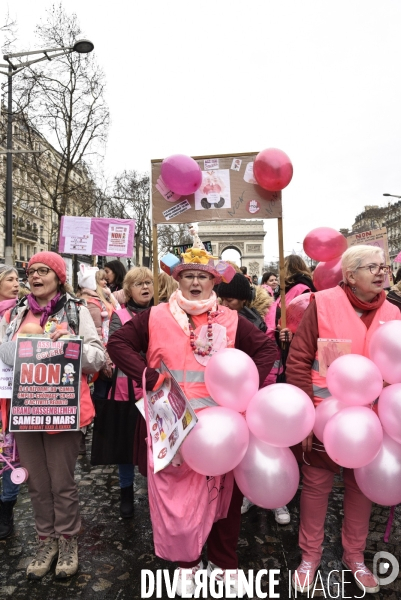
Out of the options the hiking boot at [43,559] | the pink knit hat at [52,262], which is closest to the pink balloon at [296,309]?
the pink knit hat at [52,262]

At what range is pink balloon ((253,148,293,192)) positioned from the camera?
3.59 m

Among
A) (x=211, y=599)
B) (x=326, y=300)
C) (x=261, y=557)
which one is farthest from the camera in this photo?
(x=261, y=557)

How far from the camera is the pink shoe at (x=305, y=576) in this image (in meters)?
2.72

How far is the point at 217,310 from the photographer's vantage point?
9.32 ft

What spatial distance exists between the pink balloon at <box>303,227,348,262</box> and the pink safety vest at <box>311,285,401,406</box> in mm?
1342

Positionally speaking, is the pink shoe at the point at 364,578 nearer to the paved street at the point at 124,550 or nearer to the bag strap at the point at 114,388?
the paved street at the point at 124,550

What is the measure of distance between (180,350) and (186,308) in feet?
0.85

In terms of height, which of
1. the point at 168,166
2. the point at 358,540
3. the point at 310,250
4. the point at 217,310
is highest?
the point at 168,166

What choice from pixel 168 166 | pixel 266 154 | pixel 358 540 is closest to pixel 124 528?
pixel 358 540

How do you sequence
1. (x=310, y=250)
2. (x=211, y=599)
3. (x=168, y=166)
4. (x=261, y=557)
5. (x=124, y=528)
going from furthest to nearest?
(x=310, y=250) → (x=168, y=166) → (x=124, y=528) → (x=261, y=557) → (x=211, y=599)

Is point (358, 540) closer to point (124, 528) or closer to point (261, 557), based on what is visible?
point (261, 557)

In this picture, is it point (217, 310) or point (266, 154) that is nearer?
point (217, 310)

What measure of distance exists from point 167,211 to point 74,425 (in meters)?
1.96

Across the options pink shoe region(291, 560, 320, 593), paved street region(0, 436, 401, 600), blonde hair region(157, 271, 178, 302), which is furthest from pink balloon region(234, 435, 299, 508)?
blonde hair region(157, 271, 178, 302)
